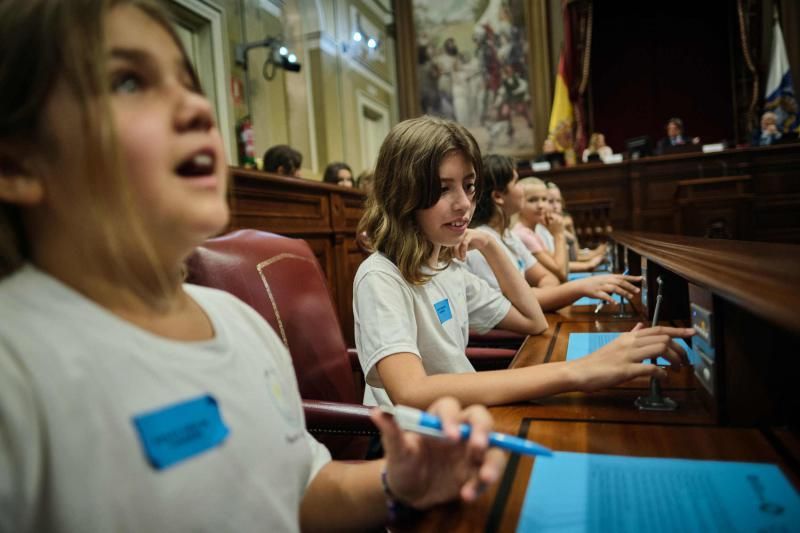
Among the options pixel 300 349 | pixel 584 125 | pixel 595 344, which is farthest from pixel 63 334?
pixel 584 125

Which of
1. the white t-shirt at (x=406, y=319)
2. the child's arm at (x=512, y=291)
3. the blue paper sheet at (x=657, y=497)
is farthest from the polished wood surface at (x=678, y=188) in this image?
the blue paper sheet at (x=657, y=497)

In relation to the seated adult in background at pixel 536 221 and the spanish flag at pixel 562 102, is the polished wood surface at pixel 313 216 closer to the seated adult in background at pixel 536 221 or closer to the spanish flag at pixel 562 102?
the seated adult in background at pixel 536 221

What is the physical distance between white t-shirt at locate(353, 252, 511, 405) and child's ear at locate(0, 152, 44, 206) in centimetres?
73

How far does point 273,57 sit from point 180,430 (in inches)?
245

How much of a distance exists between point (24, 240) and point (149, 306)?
5.6 inches

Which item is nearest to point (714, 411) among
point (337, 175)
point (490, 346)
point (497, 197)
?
point (490, 346)

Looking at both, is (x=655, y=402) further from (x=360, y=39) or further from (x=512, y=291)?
(x=360, y=39)

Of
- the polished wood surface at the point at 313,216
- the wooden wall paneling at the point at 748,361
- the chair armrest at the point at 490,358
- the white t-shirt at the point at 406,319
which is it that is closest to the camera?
the wooden wall paneling at the point at 748,361

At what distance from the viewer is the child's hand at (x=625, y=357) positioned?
0.97 metres

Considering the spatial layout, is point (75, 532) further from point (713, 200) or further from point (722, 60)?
point (722, 60)

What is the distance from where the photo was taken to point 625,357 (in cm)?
98

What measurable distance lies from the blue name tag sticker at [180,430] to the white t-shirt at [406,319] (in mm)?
591

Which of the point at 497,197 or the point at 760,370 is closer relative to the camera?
the point at 760,370

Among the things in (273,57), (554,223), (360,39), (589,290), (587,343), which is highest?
(360,39)
